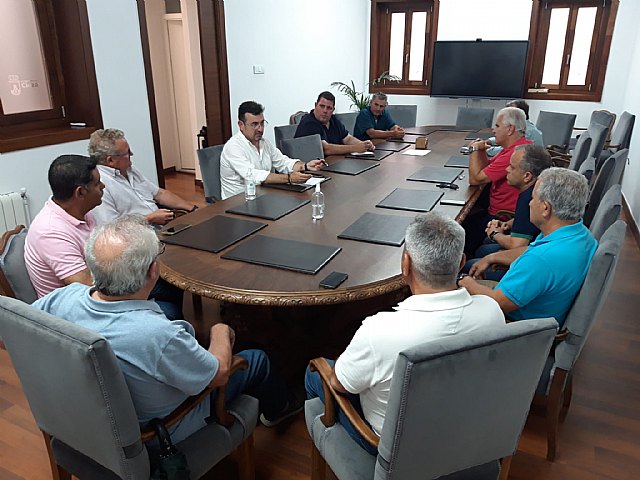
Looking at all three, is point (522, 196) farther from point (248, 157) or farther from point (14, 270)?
point (14, 270)

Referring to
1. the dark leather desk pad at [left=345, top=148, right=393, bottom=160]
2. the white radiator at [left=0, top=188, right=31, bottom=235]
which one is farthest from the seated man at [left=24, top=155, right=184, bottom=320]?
the dark leather desk pad at [left=345, top=148, right=393, bottom=160]

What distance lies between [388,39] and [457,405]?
712 centimetres

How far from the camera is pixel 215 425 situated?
1.49m

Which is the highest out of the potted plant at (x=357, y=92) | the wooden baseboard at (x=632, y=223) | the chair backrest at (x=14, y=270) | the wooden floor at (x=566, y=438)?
the potted plant at (x=357, y=92)

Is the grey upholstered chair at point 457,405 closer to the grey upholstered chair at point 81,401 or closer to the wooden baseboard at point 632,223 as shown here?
the grey upholstered chair at point 81,401

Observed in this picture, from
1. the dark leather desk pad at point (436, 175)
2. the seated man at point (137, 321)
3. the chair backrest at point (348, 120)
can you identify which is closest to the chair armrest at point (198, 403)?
the seated man at point (137, 321)

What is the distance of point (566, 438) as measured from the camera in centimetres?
202

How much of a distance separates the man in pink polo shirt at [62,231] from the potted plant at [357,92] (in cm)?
520

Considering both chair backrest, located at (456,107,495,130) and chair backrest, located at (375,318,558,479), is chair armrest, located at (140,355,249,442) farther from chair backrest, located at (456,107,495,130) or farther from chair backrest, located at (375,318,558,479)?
chair backrest, located at (456,107,495,130)

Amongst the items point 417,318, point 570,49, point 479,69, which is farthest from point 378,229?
point 570,49

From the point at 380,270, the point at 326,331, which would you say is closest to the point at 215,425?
the point at 380,270

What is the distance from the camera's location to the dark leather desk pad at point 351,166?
3.39 meters

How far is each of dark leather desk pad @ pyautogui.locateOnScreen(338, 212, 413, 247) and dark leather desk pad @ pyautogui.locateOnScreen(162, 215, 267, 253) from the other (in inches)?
16.8

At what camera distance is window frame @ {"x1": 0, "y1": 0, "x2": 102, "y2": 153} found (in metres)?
3.43
